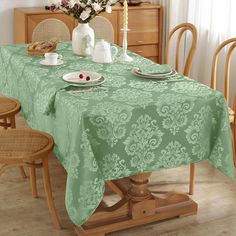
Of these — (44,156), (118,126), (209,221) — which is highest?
(118,126)

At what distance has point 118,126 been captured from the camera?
239 centimetres

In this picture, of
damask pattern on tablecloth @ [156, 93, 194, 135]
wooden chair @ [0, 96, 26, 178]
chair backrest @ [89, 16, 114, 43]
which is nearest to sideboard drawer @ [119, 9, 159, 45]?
chair backrest @ [89, 16, 114, 43]

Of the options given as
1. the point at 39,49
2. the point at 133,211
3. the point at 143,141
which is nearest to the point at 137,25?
the point at 39,49

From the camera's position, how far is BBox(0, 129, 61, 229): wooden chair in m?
2.62

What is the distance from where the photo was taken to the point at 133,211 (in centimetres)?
279

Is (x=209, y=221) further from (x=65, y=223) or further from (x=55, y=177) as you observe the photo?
(x=55, y=177)

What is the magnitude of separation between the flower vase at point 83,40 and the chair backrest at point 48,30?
71 centimetres

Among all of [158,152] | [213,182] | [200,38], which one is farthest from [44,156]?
[200,38]

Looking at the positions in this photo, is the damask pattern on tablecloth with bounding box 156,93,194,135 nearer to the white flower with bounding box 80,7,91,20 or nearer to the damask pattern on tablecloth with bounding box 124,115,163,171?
the damask pattern on tablecloth with bounding box 124,115,163,171

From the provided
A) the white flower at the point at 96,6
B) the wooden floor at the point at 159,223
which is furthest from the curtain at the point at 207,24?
the white flower at the point at 96,6

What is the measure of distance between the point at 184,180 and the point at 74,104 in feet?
4.05

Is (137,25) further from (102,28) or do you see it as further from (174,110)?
(174,110)

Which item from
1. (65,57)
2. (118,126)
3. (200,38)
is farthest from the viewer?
(200,38)

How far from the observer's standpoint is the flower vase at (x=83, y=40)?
11.1 feet
